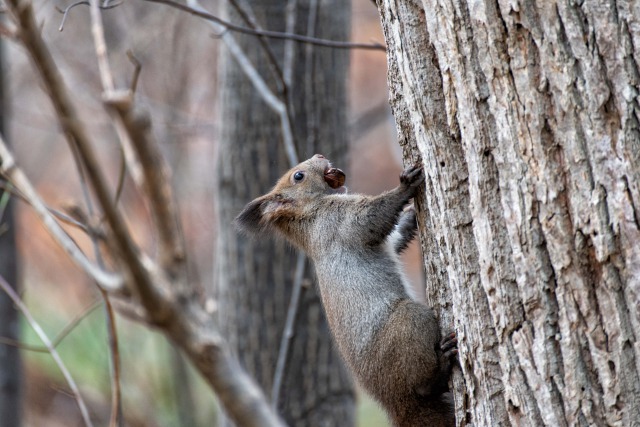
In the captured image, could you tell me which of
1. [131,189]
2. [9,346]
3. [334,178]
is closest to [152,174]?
[334,178]

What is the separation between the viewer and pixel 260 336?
607 centimetres

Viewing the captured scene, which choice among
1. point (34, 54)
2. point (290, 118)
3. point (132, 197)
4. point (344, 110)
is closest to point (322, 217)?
point (290, 118)

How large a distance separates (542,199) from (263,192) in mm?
3999

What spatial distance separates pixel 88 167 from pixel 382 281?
2.47 metres

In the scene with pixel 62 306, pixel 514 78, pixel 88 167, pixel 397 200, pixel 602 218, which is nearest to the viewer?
pixel 88 167

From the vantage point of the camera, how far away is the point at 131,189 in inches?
423

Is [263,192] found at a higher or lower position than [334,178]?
higher

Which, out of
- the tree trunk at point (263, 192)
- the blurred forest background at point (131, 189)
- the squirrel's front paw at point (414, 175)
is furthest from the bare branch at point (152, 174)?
the blurred forest background at point (131, 189)

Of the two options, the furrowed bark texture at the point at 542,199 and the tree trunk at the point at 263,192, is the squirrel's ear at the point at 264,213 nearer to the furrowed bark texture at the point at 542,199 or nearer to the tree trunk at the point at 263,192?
the tree trunk at the point at 263,192

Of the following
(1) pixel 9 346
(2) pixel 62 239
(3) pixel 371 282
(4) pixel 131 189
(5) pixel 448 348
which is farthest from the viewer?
(4) pixel 131 189

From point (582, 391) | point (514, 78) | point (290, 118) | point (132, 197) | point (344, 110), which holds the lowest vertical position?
point (582, 391)

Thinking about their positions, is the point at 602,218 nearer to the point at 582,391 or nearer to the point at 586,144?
the point at 586,144

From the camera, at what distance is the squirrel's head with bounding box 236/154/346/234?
471 cm

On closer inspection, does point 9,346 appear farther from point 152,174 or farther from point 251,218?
point 152,174
